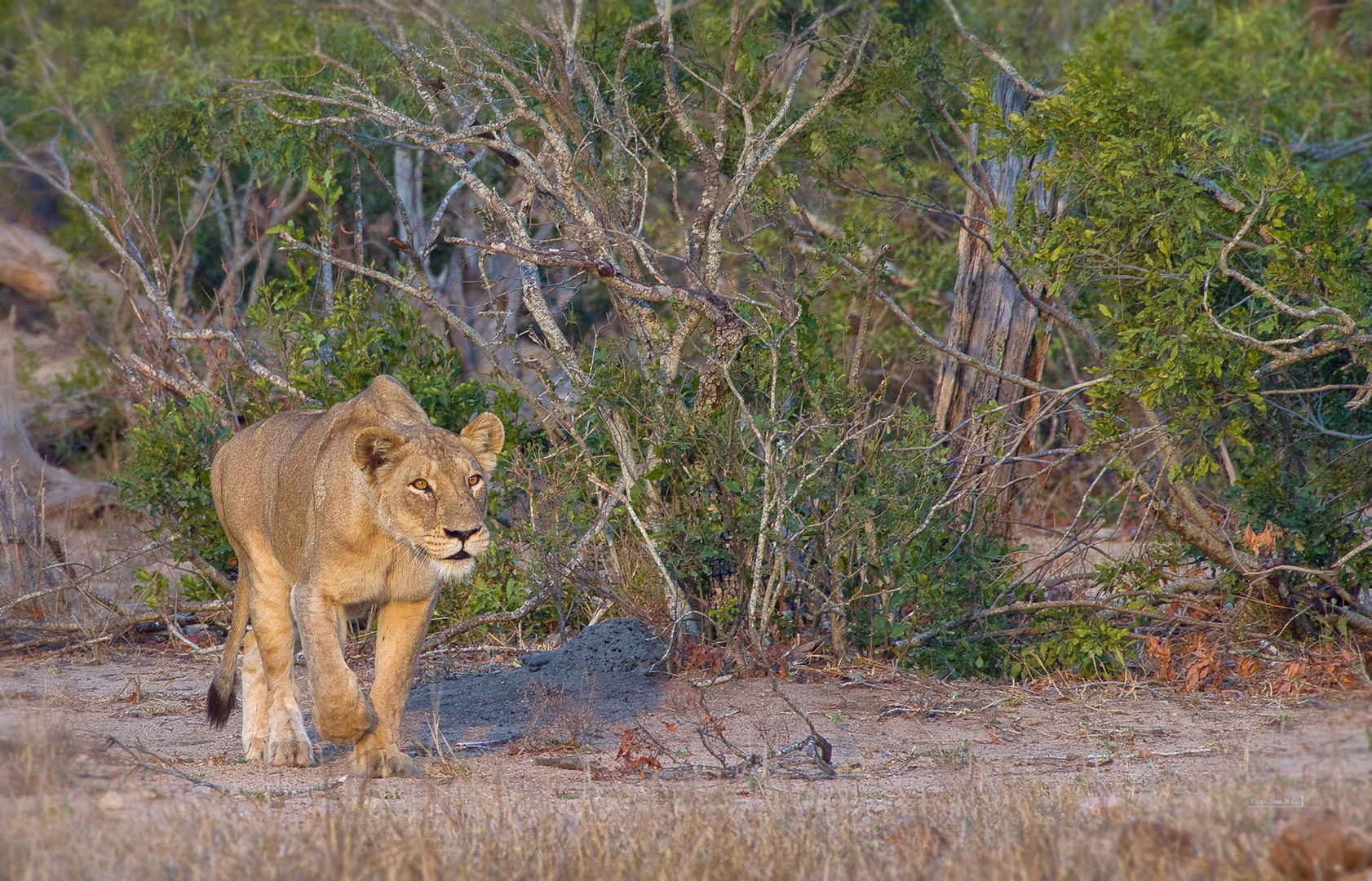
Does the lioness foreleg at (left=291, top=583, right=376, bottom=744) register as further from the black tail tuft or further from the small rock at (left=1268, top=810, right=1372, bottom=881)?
the small rock at (left=1268, top=810, right=1372, bottom=881)

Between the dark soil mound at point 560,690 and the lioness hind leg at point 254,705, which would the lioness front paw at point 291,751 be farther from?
the dark soil mound at point 560,690

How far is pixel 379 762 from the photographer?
5191mm

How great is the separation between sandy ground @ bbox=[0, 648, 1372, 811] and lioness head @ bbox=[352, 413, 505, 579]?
850mm

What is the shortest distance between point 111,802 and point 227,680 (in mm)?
1867

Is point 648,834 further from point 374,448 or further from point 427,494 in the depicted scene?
point 374,448

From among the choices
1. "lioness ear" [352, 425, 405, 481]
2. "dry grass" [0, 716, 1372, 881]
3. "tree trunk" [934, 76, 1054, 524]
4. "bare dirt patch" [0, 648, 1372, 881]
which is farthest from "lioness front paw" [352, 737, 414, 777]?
"tree trunk" [934, 76, 1054, 524]

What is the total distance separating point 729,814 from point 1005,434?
360 cm

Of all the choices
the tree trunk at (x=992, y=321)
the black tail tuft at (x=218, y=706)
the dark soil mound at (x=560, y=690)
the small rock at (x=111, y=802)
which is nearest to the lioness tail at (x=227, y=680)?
the black tail tuft at (x=218, y=706)

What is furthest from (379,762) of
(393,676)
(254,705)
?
(254,705)

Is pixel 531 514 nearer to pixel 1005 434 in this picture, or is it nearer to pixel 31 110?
pixel 1005 434

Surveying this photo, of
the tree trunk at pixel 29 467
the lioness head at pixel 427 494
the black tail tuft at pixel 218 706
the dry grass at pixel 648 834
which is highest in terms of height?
the lioness head at pixel 427 494

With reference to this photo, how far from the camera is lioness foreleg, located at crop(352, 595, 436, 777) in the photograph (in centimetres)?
522

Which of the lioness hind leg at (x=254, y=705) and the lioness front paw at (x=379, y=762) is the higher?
the lioness front paw at (x=379, y=762)

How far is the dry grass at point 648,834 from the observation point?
3.55 m
